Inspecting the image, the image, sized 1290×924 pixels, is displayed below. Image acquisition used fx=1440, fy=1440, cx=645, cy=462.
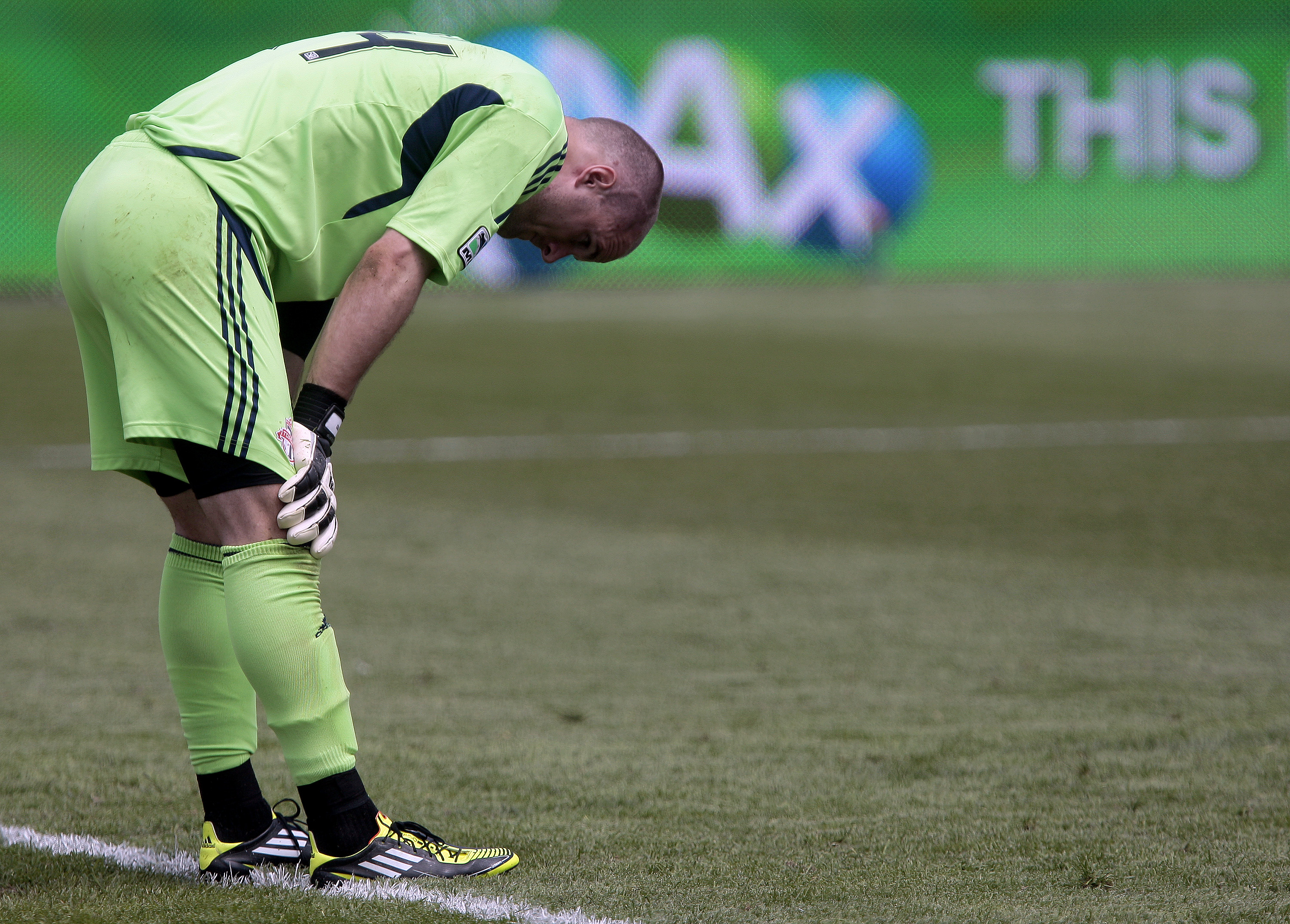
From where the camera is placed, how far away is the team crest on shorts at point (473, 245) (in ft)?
8.43

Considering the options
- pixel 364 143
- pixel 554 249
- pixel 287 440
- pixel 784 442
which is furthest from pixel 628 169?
pixel 784 442

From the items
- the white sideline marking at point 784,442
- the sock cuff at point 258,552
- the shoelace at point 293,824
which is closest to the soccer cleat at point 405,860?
the shoelace at point 293,824

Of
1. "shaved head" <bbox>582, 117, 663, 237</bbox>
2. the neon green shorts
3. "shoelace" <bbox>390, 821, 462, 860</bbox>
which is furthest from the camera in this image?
"shaved head" <bbox>582, 117, 663, 237</bbox>

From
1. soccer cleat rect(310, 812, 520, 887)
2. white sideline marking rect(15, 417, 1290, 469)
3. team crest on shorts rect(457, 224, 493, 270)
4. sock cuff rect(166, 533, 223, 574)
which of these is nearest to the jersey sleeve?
team crest on shorts rect(457, 224, 493, 270)

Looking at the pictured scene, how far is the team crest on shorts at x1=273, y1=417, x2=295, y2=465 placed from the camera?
2506mm

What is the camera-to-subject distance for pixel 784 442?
29.7ft

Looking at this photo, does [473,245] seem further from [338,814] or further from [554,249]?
[338,814]

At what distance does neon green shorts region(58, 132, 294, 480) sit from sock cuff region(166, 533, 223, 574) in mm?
317

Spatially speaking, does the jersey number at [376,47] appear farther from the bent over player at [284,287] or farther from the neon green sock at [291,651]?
the neon green sock at [291,651]

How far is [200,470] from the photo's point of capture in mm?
2525

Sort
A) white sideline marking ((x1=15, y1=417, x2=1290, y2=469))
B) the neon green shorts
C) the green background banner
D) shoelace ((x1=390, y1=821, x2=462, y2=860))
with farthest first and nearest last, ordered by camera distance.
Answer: the green background banner
white sideline marking ((x1=15, y1=417, x2=1290, y2=469))
shoelace ((x1=390, y1=821, x2=462, y2=860))
the neon green shorts

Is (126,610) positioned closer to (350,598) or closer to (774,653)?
(350,598)

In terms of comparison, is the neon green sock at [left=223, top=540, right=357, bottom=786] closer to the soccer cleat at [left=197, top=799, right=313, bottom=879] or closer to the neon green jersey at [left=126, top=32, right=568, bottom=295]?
the soccer cleat at [left=197, top=799, right=313, bottom=879]

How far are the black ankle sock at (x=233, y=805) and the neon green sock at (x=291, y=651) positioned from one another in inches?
10.1
